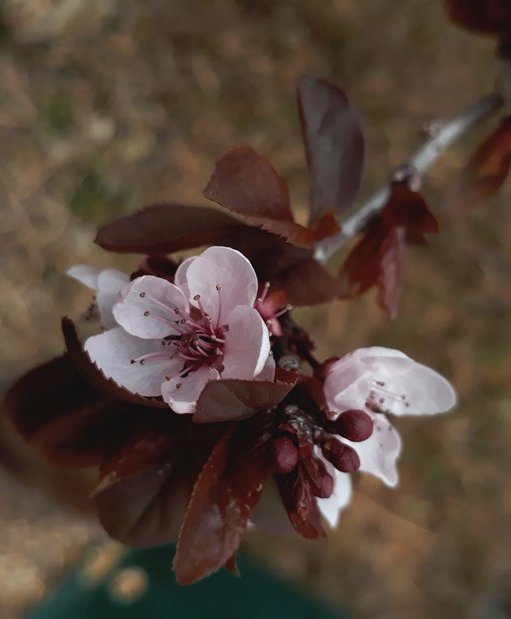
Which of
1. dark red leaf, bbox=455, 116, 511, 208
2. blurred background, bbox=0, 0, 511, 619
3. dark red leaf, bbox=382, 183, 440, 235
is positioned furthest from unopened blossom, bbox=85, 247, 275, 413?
blurred background, bbox=0, 0, 511, 619

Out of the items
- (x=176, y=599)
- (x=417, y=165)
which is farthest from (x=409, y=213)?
(x=176, y=599)

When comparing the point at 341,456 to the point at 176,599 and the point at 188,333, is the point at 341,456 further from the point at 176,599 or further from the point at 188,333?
the point at 176,599

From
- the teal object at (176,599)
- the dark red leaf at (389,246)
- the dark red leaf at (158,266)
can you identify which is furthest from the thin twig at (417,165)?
the teal object at (176,599)

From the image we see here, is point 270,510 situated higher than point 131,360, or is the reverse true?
point 131,360

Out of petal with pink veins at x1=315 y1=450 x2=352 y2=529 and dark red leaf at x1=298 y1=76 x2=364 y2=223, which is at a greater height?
dark red leaf at x1=298 y1=76 x2=364 y2=223

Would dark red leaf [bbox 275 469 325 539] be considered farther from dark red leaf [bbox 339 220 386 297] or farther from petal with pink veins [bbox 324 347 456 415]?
dark red leaf [bbox 339 220 386 297]

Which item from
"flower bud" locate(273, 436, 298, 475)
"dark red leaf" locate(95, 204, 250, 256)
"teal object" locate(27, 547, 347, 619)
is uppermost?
"dark red leaf" locate(95, 204, 250, 256)
